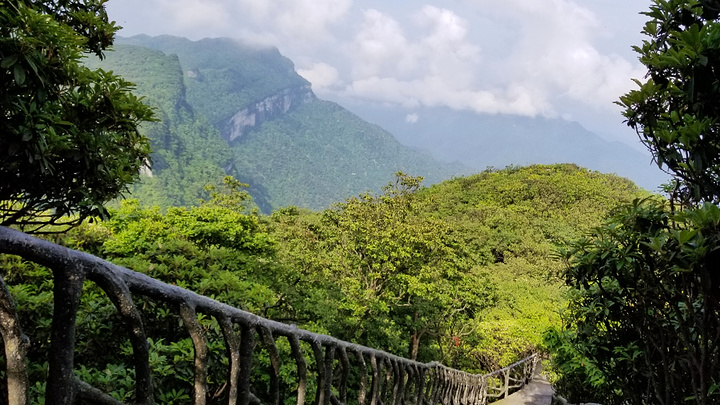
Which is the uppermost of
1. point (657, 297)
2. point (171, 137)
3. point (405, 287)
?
point (171, 137)

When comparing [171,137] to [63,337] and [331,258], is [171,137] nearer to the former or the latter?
[331,258]

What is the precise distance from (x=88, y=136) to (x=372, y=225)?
9.37m

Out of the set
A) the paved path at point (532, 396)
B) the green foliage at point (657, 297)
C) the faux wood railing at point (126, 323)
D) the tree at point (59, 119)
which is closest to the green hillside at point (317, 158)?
the paved path at point (532, 396)

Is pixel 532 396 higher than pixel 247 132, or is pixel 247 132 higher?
pixel 247 132

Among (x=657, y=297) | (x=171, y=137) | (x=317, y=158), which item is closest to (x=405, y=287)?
(x=657, y=297)

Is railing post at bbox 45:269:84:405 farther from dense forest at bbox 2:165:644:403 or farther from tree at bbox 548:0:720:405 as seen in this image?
tree at bbox 548:0:720:405

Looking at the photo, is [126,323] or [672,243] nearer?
[126,323]

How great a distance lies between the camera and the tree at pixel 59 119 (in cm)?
211

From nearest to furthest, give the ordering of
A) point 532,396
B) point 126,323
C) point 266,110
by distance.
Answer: point 126,323 → point 532,396 → point 266,110

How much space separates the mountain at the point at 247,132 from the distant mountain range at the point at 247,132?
A: 0.97 ft

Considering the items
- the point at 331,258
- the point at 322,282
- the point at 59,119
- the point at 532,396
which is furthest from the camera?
the point at 331,258

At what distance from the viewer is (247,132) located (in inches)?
4975

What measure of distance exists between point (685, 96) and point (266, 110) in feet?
468

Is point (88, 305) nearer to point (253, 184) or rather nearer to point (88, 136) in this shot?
point (88, 136)
